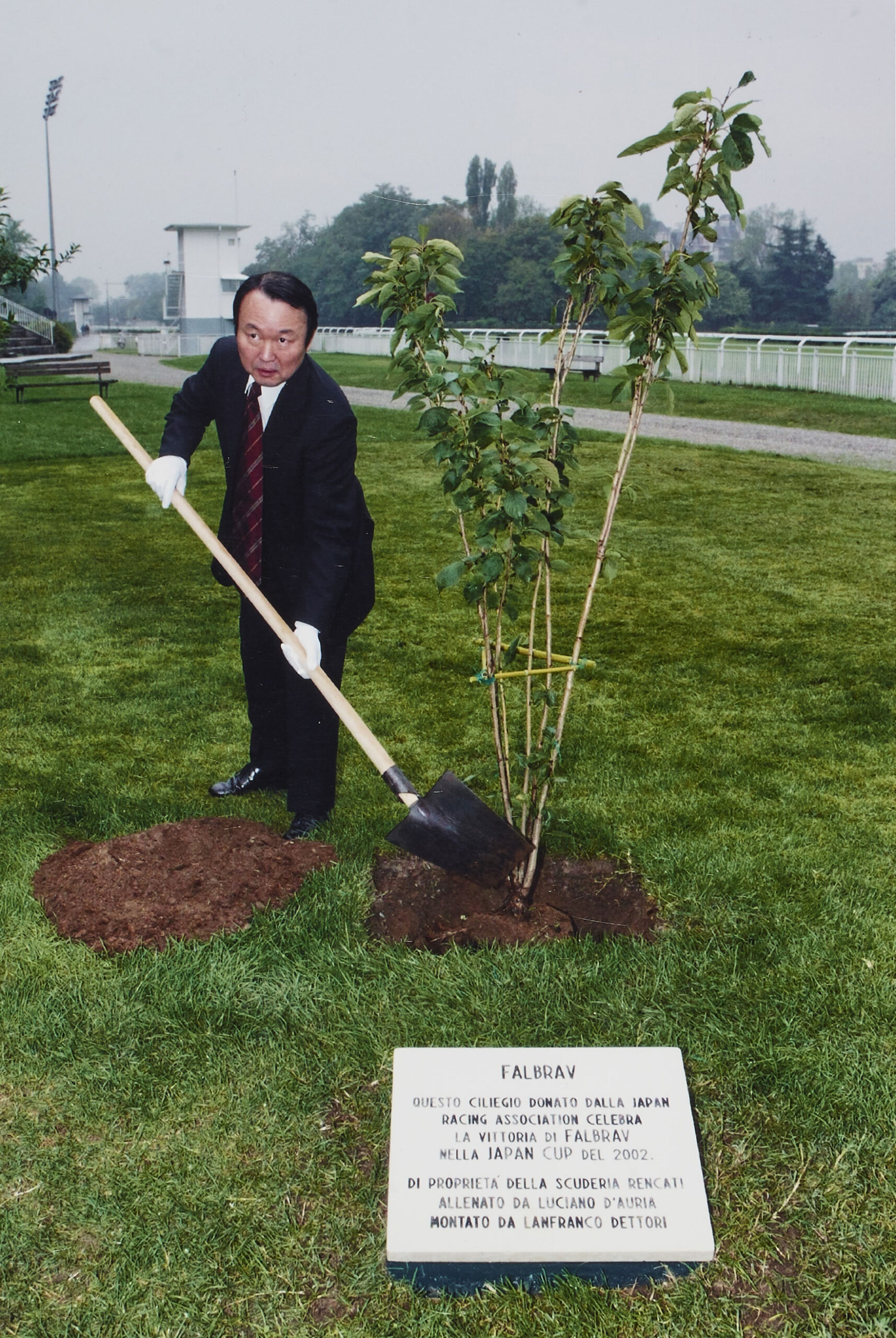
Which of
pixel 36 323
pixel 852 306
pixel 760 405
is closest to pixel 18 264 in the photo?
pixel 760 405

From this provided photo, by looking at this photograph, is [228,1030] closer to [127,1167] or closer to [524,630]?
[127,1167]

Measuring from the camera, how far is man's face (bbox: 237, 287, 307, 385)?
332 centimetres

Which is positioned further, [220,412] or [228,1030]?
[220,412]

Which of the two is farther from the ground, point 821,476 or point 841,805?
point 821,476

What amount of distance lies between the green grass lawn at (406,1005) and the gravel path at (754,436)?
8.12 meters

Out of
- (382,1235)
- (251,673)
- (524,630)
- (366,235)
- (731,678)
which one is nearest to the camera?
(382,1235)

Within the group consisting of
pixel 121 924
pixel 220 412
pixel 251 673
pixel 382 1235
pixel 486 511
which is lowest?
pixel 382 1235

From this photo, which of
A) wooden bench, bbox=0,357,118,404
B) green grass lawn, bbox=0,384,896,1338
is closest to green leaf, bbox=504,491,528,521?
green grass lawn, bbox=0,384,896,1338

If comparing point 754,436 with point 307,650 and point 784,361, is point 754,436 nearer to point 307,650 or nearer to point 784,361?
point 784,361

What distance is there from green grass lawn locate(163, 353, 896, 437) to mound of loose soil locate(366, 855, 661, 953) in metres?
11.5

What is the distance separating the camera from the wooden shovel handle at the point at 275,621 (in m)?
3.24

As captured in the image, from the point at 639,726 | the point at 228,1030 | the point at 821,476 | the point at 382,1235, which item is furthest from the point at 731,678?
the point at 821,476

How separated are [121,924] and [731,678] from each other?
350cm

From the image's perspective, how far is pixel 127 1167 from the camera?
262cm
